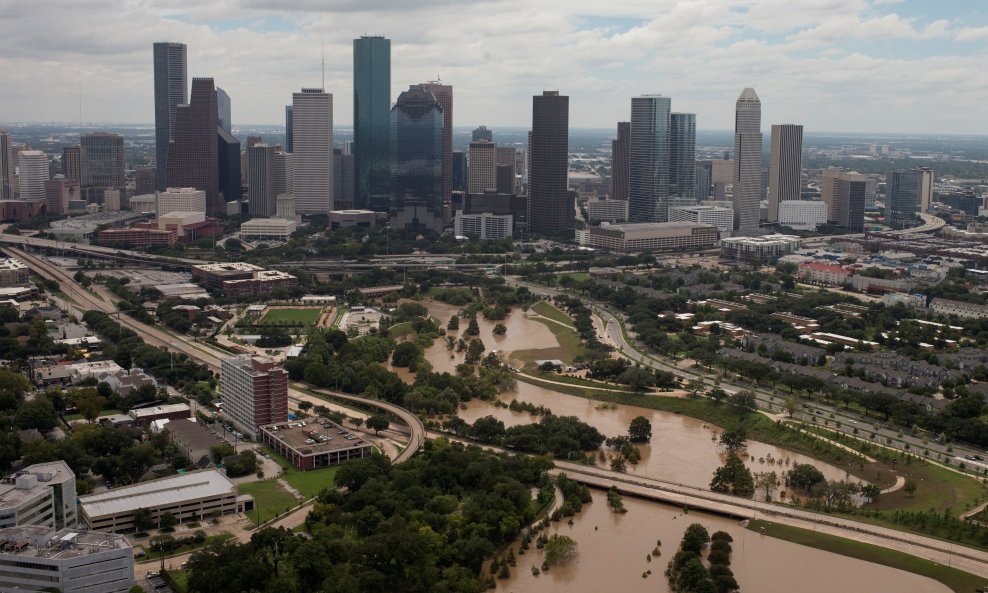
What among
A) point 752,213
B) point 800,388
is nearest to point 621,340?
point 800,388

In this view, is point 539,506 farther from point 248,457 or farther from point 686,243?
point 686,243

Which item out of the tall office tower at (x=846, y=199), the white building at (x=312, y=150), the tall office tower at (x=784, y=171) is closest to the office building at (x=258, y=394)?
the white building at (x=312, y=150)

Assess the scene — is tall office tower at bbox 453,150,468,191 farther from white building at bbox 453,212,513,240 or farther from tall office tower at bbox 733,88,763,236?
tall office tower at bbox 733,88,763,236

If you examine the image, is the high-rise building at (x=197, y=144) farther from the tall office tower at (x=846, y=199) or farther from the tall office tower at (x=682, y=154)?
the tall office tower at (x=846, y=199)

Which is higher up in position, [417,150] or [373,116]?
[373,116]

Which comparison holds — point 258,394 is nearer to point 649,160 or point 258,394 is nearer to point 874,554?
point 874,554

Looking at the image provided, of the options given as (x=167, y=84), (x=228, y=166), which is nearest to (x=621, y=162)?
(x=228, y=166)
